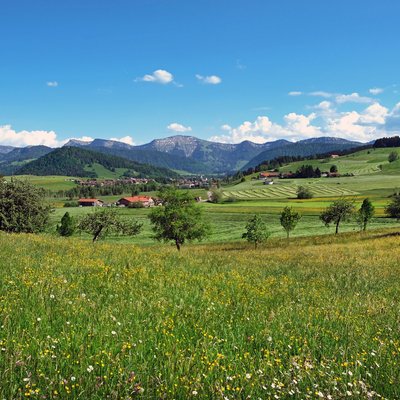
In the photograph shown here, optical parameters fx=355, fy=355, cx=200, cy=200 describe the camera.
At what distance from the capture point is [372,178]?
19512 cm

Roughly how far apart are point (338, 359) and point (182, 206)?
42.6 m

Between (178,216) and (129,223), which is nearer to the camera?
(178,216)

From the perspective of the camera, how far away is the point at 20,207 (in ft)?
133

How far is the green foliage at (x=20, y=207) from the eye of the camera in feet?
130

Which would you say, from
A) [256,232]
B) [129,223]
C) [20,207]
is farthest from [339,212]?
[20,207]

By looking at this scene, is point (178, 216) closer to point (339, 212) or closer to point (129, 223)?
point (129, 223)

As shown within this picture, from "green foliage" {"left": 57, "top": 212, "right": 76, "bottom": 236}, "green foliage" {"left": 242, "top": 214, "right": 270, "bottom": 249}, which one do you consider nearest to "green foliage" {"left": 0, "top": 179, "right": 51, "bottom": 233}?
"green foliage" {"left": 242, "top": 214, "right": 270, "bottom": 249}

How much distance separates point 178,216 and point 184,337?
41524 millimetres

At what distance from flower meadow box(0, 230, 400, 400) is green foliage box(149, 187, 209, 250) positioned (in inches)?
1416

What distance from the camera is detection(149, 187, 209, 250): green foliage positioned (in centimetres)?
4728

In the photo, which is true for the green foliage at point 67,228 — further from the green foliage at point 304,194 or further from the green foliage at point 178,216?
the green foliage at point 304,194

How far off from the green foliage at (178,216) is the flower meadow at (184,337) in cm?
3597

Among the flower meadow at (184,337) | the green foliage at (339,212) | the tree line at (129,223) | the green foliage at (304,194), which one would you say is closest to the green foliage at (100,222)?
the tree line at (129,223)

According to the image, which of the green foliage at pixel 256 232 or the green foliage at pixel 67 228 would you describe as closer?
the green foliage at pixel 256 232
